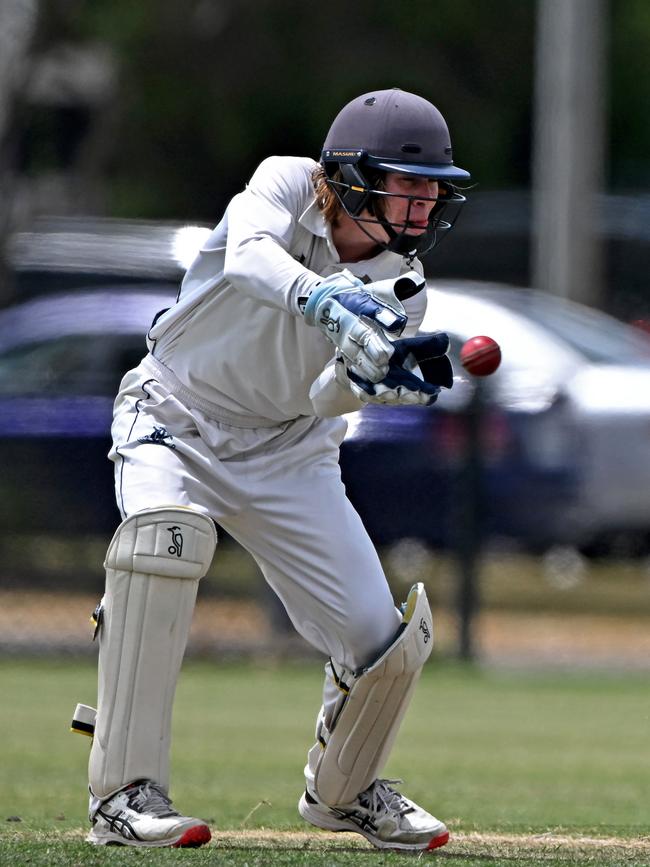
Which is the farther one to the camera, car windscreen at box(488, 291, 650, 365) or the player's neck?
car windscreen at box(488, 291, 650, 365)

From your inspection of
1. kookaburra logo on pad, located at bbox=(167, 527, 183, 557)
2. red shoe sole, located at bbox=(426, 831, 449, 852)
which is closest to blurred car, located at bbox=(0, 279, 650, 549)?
red shoe sole, located at bbox=(426, 831, 449, 852)

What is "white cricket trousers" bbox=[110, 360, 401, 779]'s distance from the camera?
5.03 m

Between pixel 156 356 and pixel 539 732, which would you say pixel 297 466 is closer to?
pixel 156 356

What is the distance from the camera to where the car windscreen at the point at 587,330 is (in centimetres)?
1198

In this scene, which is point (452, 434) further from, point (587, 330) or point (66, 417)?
point (66, 417)

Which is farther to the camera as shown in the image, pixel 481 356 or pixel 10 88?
pixel 10 88

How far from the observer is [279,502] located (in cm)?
508

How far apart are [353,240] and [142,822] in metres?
1.60

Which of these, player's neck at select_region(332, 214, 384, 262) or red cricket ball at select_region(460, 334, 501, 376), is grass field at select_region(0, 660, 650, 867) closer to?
red cricket ball at select_region(460, 334, 501, 376)

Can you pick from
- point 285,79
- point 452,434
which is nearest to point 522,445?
point 452,434

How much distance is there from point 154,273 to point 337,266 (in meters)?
7.60

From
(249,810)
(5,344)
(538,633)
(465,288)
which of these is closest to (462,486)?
(538,633)

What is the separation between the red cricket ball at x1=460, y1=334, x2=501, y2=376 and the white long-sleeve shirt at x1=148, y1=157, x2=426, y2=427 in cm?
16

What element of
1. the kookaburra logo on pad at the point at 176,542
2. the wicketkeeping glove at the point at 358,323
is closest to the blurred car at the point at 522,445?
the kookaburra logo on pad at the point at 176,542
